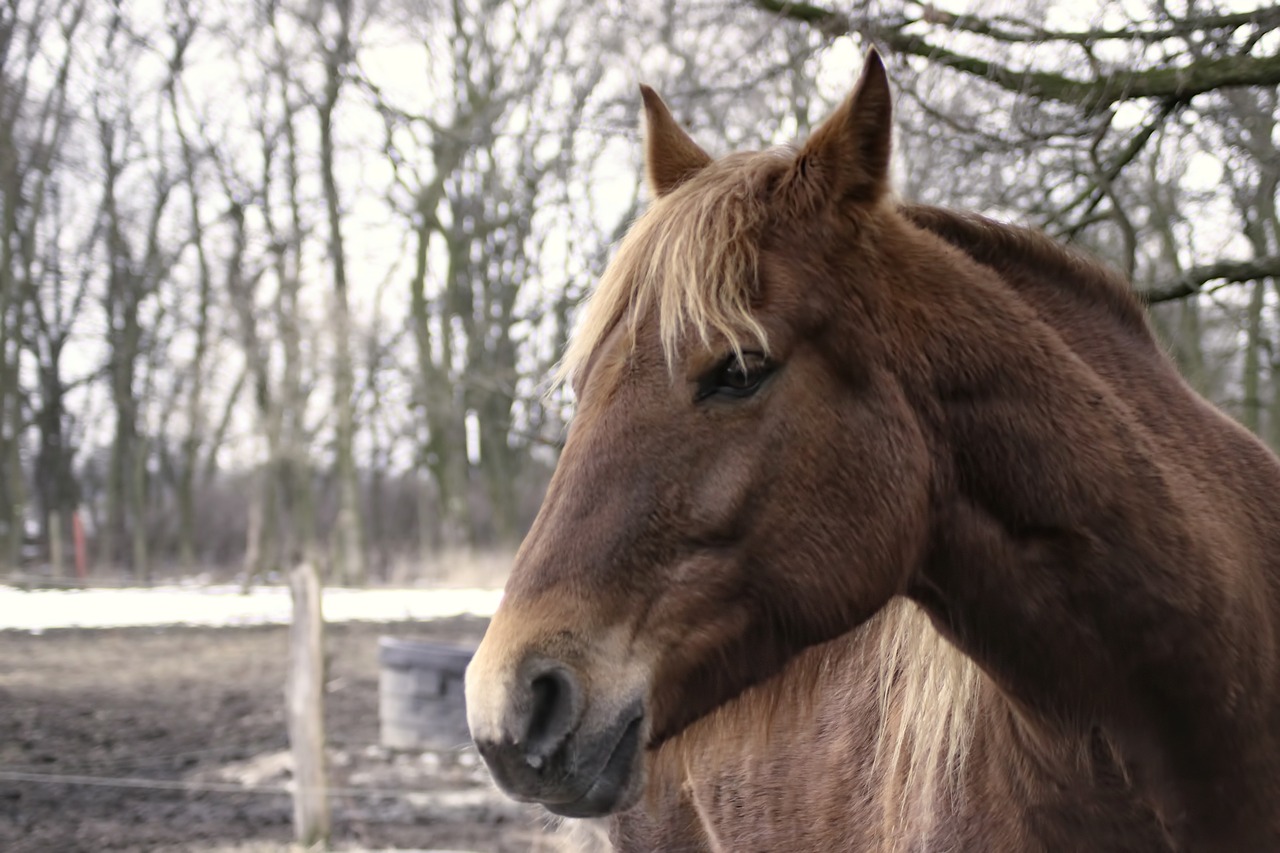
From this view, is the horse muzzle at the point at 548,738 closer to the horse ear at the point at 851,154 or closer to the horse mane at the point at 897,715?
the horse mane at the point at 897,715

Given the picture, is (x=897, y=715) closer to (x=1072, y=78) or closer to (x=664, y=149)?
(x=664, y=149)

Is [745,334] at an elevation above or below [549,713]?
above

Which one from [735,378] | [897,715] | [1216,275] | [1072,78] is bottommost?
[897,715]

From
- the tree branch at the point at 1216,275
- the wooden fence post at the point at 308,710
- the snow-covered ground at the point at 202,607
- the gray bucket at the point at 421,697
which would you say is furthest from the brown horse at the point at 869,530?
the snow-covered ground at the point at 202,607

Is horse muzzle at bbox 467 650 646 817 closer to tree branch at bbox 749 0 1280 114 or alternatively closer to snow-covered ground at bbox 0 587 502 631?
tree branch at bbox 749 0 1280 114

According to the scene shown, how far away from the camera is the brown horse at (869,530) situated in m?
1.69

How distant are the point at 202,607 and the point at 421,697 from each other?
29.8 feet

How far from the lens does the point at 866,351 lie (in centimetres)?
181

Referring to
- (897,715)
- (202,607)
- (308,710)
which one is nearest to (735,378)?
(897,715)

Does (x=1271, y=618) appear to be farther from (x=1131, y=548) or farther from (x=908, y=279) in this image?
(x=908, y=279)

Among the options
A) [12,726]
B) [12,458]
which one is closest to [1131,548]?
[12,726]

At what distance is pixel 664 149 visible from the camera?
7.50 feet

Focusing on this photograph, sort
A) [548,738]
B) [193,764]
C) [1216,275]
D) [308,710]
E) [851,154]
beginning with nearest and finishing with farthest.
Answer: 1. [548,738]
2. [851,154]
3. [1216,275]
4. [308,710]
5. [193,764]

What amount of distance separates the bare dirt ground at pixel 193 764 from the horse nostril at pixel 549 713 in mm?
3571
